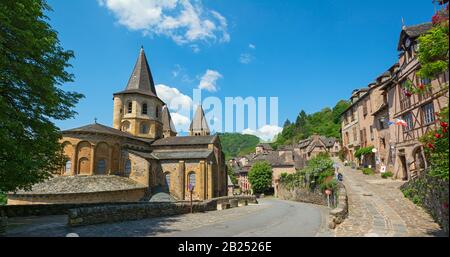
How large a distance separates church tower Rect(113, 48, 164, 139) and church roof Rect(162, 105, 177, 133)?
1336cm

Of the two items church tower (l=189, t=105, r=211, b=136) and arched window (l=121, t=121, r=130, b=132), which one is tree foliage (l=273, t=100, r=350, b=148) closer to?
church tower (l=189, t=105, r=211, b=136)

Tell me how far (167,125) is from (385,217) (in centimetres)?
5065

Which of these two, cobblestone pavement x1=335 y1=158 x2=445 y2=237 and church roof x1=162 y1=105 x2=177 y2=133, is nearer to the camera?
cobblestone pavement x1=335 y1=158 x2=445 y2=237

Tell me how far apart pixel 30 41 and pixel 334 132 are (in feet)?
276

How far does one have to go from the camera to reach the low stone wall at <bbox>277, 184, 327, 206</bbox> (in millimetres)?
24869

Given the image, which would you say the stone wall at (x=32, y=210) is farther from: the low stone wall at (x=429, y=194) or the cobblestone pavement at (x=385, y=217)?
the low stone wall at (x=429, y=194)

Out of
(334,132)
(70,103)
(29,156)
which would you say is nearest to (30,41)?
(70,103)

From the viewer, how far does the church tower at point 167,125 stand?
57062 millimetres

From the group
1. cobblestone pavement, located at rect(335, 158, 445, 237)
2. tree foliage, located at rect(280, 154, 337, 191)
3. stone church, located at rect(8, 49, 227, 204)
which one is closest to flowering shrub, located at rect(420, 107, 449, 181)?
cobblestone pavement, located at rect(335, 158, 445, 237)

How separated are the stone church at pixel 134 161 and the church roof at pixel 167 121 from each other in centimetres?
1320

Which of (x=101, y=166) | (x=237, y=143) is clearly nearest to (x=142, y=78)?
(x=101, y=166)

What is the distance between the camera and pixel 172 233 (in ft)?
34.0

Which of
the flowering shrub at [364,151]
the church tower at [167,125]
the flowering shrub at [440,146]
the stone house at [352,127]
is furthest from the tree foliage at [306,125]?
the flowering shrub at [440,146]

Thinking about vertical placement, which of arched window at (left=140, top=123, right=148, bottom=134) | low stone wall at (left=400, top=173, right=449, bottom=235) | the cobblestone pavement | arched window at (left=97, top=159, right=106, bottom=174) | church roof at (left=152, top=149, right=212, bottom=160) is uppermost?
arched window at (left=140, top=123, right=148, bottom=134)
